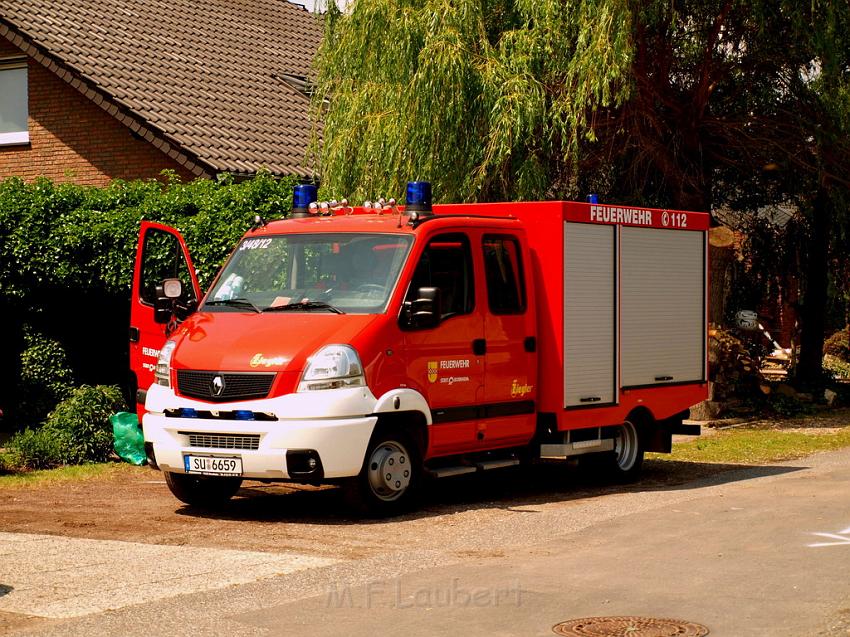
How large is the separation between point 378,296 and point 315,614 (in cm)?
402

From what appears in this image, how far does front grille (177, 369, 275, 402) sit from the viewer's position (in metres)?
10.5

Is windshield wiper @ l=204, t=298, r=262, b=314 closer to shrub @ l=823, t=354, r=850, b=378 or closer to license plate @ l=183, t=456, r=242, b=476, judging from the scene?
license plate @ l=183, t=456, r=242, b=476

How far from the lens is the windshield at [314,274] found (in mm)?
11016

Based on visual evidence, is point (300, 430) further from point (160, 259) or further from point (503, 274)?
point (160, 259)

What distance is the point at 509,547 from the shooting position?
31.1 ft

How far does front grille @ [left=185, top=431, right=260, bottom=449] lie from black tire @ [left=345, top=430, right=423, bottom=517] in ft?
2.54

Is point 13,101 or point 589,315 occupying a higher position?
point 13,101

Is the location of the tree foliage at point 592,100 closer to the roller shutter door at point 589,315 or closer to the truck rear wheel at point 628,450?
the roller shutter door at point 589,315

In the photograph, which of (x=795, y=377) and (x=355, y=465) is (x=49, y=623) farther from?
(x=795, y=377)

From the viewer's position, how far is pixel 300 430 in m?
10.3

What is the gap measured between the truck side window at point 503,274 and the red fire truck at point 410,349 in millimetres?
15

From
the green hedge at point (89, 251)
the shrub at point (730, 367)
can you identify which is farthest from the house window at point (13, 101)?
the shrub at point (730, 367)

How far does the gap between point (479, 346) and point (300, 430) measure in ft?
6.37

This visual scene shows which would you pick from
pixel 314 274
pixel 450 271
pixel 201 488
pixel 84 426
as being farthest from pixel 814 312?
pixel 201 488
